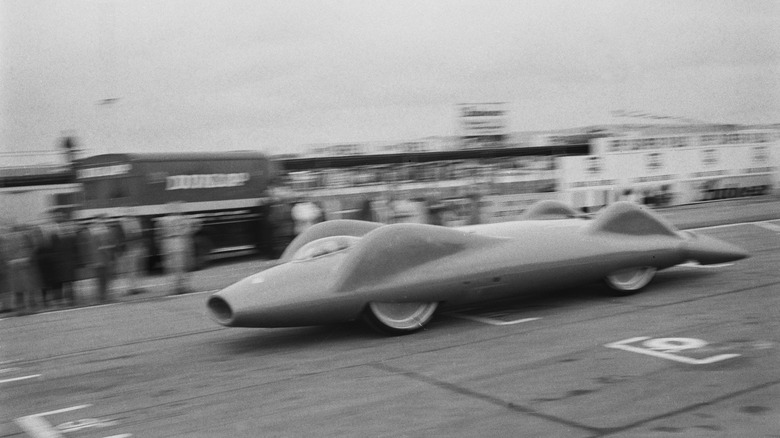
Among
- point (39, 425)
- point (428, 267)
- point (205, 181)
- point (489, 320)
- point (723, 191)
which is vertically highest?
point (205, 181)

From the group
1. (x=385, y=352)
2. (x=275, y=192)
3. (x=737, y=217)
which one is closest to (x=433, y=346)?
(x=385, y=352)

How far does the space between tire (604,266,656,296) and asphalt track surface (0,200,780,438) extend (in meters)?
0.13

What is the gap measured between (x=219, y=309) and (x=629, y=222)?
14.4 feet

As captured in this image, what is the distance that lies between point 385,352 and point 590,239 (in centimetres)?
279

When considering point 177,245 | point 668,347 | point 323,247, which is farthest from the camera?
point 177,245

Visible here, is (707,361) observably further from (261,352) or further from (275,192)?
(275,192)

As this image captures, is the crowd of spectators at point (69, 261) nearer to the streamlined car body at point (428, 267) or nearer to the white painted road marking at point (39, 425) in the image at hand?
the streamlined car body at point (428, 267)

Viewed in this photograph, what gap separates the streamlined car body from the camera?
254 inches

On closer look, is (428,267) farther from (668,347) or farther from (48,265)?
(48,265)

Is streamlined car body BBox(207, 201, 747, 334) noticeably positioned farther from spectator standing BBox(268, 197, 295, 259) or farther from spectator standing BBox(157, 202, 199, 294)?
spectator standing BBox(268, 197, 295, 259)

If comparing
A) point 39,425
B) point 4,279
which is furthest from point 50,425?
point 4,279

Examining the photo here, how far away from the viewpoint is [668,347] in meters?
5.58

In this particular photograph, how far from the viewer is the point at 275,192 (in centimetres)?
1806

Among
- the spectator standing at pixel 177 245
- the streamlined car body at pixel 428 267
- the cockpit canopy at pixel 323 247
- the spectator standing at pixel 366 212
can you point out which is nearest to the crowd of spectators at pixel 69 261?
the spectator standing at pixel 177 245
